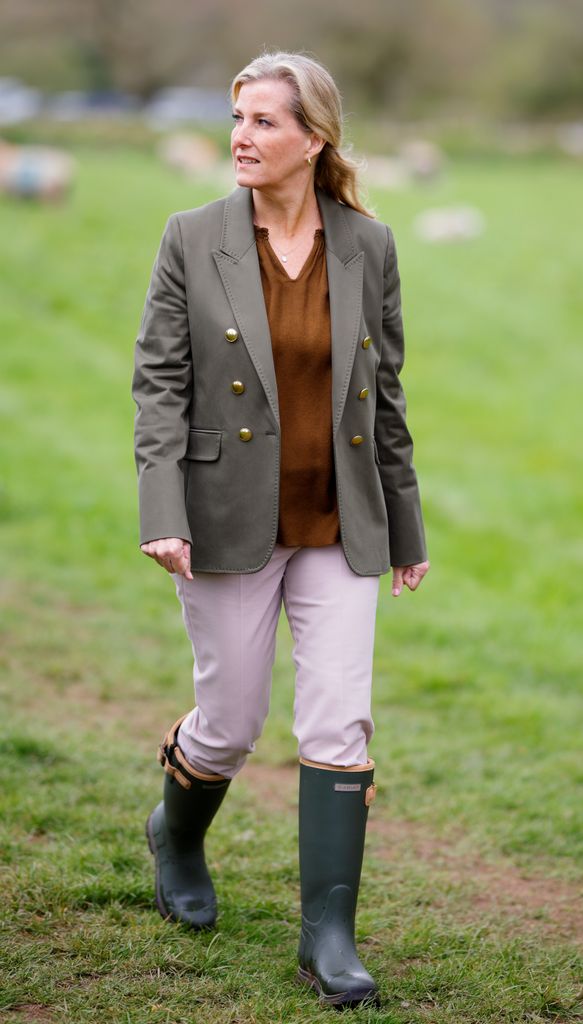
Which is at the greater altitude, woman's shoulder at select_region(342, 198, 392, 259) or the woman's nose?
the woman's nose

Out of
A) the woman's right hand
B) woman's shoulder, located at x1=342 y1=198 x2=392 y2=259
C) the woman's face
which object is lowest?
the woman's right hand

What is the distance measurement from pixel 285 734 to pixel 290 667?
3.29 ft

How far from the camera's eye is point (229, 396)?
137 inches

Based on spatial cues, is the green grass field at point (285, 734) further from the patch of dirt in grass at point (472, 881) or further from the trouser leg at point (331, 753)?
the trouser leg at point (331, 753)

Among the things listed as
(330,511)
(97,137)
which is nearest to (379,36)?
(97,137)

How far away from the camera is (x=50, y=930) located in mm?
3680

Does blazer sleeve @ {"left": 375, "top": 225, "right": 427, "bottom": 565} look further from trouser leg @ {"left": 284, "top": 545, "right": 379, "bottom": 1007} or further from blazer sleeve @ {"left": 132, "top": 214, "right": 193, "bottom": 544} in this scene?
blazer sleeve @ {"left": 132, "top": 214, "right": 193, "bottom": 544}

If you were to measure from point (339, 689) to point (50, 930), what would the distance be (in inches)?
41.3

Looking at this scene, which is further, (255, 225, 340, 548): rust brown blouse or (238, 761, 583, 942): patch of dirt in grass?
(238, 761, 583, 942): patch of dirt in grass

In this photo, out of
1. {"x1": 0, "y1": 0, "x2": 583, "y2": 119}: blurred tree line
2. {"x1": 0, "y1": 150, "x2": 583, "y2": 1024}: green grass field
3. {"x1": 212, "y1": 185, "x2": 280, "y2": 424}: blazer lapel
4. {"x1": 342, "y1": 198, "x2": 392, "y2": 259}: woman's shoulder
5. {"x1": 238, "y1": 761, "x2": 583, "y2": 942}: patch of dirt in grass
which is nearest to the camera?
{"x1": 212, "y1": 185, "x2": 280, "y2": 424}: blazer lapel

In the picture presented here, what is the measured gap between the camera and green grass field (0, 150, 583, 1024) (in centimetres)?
355

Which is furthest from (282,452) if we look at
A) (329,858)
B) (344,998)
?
(344,998)

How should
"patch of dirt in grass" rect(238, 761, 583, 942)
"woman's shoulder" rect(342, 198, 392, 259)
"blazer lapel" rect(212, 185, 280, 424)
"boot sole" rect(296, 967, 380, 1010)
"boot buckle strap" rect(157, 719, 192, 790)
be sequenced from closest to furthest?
"boot sole" rect(296, 967, 380, 1010), "blazer lapel" rect(212, 185, 280, 424), "woman's shoulder" rect(342, 198, 392, 259), "boot buckle strap" rect(157, 719, 192, 790), "patch of dirt in grass" rect(238, 761, 583, 942)

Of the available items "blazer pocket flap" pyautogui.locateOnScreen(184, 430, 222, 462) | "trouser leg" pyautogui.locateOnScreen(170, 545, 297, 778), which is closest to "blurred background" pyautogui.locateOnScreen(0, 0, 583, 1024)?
"trouser leg" pyautogui.locateOnScreen(170, 545, 297, 778)
